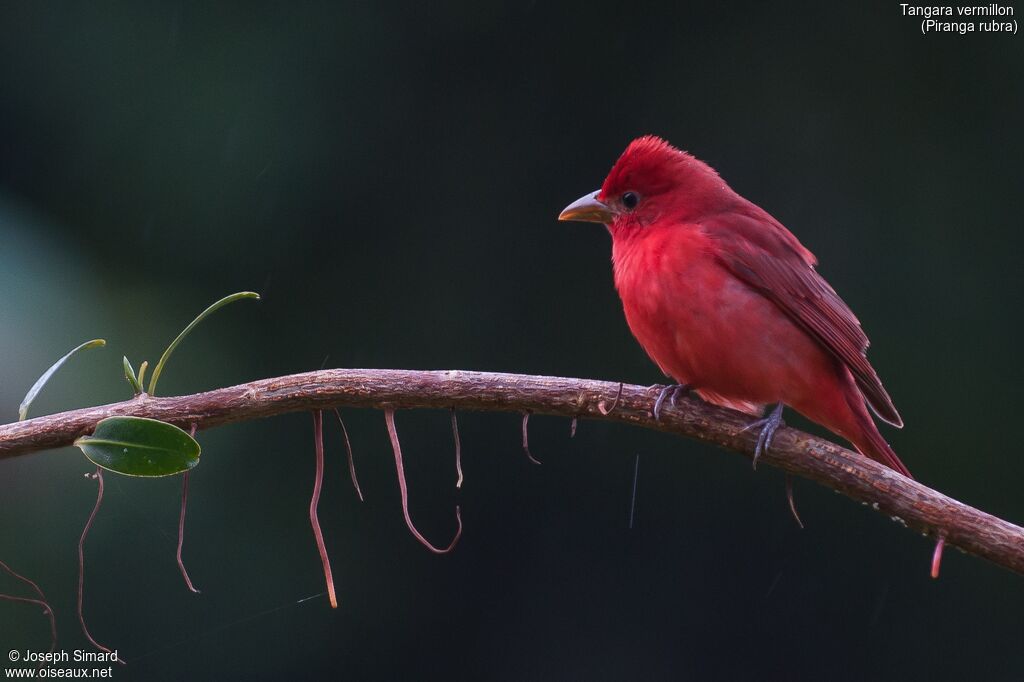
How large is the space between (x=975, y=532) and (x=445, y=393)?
3.14 feet

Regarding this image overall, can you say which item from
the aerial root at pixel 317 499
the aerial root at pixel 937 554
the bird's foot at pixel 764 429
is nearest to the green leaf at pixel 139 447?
the aerial root at pixel 317 499

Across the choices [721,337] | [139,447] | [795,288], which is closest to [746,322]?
[721,337]

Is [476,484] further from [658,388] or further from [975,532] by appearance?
[975,532]

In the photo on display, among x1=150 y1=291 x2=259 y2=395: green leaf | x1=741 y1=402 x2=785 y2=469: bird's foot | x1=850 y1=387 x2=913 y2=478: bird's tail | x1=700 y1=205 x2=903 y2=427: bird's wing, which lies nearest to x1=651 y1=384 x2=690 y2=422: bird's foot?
x1=741 y1=402 x2=785 y2=469: bird's foot

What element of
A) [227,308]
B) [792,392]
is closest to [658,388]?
[792,392]

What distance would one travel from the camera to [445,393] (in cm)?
202

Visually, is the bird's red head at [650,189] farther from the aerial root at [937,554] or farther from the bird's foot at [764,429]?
the aerial root at [937,554]

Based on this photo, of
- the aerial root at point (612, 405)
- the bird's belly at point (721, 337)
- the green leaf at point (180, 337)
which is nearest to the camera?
the green leaf at point (180, 337)

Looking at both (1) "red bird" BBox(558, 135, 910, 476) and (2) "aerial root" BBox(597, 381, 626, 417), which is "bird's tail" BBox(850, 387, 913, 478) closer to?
(1) "red bird" BBox(558, 135, 910, 476)

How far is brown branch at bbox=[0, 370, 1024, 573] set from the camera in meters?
1.90

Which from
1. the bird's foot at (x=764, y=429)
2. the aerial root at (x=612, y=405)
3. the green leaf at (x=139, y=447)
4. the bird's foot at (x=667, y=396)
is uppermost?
the green leaf at (x=139, y=447)

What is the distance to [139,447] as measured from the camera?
1853 mm

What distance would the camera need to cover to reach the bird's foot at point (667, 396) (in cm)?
218

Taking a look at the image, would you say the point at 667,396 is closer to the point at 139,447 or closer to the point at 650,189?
the point at 650,189
